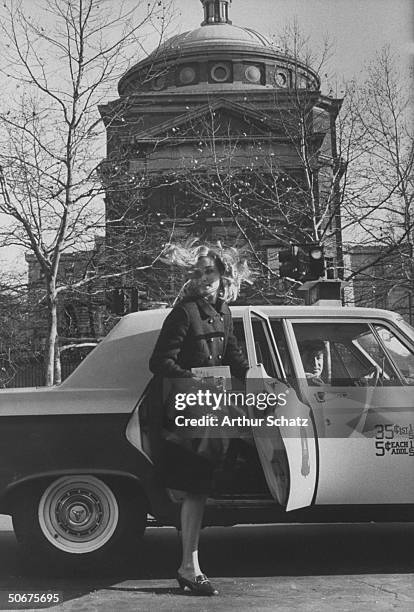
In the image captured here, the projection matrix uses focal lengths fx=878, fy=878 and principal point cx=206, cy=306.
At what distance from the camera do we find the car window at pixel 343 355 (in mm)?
4934

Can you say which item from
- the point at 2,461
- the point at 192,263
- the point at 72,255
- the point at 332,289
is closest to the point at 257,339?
the point at 192,263

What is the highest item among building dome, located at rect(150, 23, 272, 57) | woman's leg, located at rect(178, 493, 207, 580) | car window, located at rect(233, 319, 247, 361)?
building dome, located at rect(150, 23, 272, 57)

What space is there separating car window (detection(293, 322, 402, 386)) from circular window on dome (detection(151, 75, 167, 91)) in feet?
25.1

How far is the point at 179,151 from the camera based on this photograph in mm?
13047

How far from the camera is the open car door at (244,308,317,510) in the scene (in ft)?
14.9

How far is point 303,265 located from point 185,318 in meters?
6.53

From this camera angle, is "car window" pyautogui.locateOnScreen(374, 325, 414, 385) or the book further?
"car window" pyautogui.locateOnScreen(374, 325, 414, 385)

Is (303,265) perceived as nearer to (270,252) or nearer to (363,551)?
(270,252)

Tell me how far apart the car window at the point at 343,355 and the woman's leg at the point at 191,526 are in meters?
0.91

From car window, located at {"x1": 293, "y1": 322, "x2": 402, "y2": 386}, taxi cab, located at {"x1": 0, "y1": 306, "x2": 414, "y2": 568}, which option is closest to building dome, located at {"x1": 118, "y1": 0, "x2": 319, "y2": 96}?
car window, located at {"x1": 293, "y1": 322, "x2": 402, "y2": 386}

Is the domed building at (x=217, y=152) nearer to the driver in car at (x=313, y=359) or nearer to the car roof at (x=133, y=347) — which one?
the car roof at (x=133, y=347)

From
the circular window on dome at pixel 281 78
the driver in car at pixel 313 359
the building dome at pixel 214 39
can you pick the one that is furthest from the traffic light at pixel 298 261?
the driver in car at pixel 313 359

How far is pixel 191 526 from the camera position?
15.1 feet

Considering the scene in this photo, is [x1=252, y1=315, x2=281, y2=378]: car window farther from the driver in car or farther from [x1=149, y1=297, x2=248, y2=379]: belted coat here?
[x1=149, y1=297, x2=248, y2=379]: belted coat
